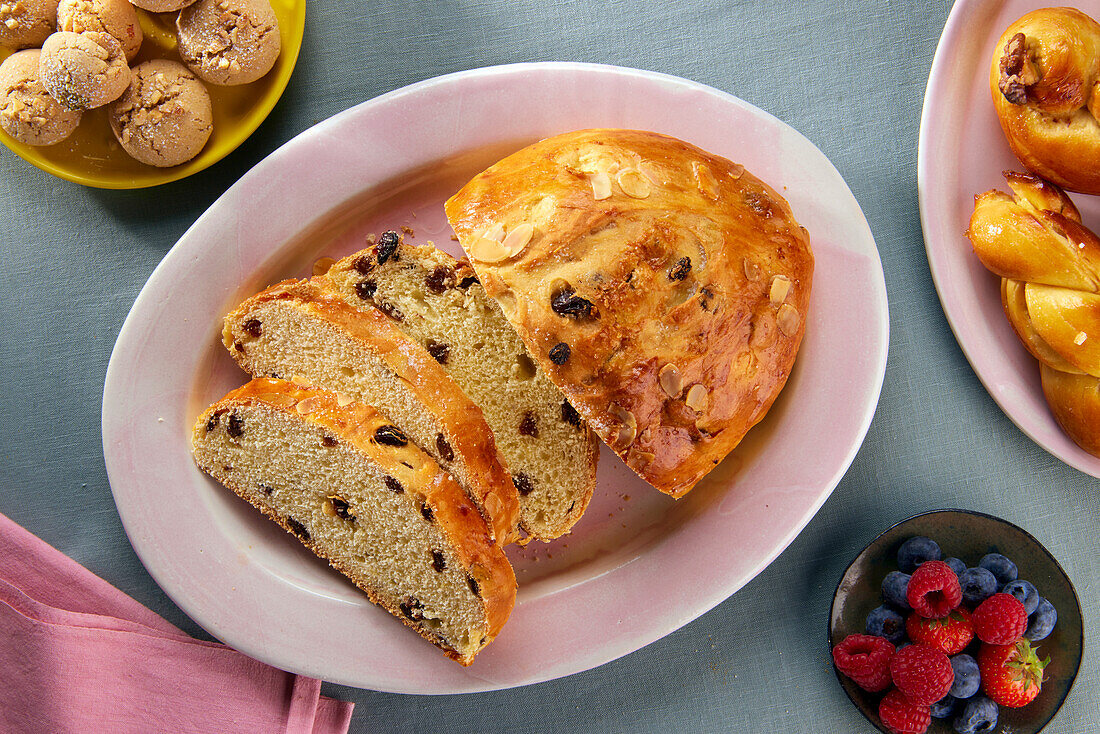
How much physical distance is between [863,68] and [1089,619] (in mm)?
1719

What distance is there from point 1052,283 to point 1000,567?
0.74 m

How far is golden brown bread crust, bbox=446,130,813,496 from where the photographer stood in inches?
55.4

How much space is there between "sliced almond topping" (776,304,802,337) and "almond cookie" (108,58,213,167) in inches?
56.9

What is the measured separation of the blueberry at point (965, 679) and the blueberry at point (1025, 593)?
0.20 meters

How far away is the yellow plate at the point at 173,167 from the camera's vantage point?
1.78 meters

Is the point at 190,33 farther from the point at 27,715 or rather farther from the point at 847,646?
the point at 847,646

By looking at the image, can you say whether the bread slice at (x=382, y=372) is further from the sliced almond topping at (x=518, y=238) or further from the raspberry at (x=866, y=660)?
the raspberry at (x=866, y=660)

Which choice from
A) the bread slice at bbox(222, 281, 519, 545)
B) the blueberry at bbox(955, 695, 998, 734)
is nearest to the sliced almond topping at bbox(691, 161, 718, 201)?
the bread slice at bbox(222, 281, 519, 545)

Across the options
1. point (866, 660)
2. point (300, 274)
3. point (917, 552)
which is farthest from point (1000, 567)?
point (300, 274)

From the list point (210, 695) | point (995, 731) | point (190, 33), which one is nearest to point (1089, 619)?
point (995, 731)

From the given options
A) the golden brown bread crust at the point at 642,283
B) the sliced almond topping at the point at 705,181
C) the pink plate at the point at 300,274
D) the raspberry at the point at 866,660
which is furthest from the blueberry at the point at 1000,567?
the sliced almond topping at the point at 705,181

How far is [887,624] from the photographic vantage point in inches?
71.9

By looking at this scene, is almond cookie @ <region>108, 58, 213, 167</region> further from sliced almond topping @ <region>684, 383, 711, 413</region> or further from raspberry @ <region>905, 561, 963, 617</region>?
raspberry @ <region>905, 561, 963, 617</region>

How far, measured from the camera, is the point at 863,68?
6.55 feet
